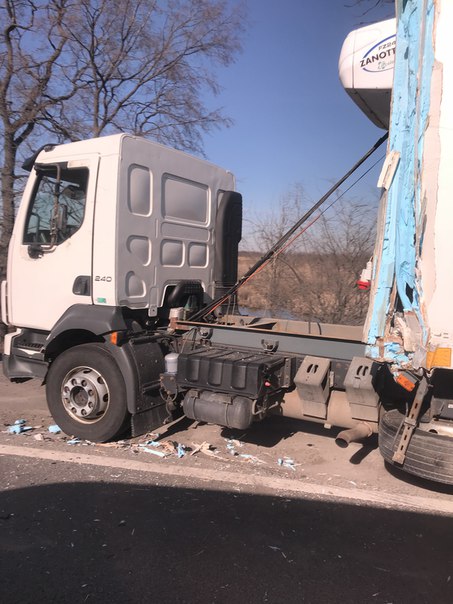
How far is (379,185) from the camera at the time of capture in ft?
11.8

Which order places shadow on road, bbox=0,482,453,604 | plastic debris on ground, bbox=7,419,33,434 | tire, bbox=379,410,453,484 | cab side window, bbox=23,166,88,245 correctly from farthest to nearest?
plastic debris on ground, bbox=7,419,33,434 < cab side window, bbox=23,166,88,245 < tire, bbox=379,410,453,484 < shadow on road, bbox=0,482,453,604

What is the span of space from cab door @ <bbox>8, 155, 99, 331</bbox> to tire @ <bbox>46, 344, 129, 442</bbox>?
1.74 ft

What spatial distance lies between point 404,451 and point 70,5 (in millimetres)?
11677

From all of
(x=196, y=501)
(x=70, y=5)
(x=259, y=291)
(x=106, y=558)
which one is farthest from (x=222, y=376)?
(x=70, y=5)

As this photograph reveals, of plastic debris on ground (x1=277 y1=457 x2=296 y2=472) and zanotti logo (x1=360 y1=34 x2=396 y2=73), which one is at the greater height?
zanotti logo (x1=360 y1=34 x2=396 y2=73)

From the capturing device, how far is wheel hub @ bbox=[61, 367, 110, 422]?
5090 mm

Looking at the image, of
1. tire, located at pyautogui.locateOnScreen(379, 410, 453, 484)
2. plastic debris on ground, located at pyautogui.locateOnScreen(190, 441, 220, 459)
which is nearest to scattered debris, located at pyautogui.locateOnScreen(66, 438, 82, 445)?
plastic debris on ground, located at pyautogui.locateOnScreen(190, 441, 220, 459)

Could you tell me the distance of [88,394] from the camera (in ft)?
16.8

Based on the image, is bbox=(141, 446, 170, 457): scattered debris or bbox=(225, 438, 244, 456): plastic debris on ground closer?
bbox=(141, 446, 170, 457): scattered debris

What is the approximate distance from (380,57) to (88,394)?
4087 mm

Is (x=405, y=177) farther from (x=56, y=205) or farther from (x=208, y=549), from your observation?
(x=56, y=205)

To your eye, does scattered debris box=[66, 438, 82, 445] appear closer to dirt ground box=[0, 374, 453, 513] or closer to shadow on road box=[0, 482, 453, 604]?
dirt ground box=[0, 374, 453, 513]

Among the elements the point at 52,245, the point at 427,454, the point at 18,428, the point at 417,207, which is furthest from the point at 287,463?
the point at 52,245

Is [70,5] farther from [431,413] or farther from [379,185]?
[431,413]
